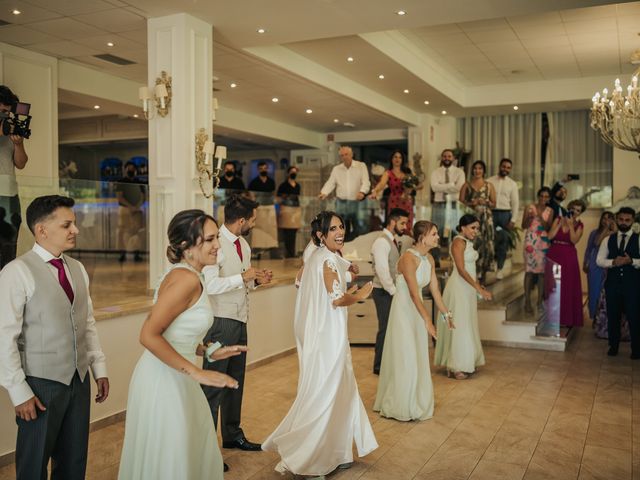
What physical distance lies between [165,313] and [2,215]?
7.82 feet

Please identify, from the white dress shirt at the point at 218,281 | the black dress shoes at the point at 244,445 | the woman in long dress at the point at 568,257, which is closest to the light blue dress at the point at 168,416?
the white dress shirt at the point at 218,281

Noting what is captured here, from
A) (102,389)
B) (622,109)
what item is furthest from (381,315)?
(102,389)

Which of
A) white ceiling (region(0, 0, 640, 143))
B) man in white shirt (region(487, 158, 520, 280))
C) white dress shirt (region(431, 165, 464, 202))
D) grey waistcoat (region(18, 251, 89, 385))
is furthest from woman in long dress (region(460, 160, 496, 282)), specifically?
grey waistcoat (region(18, 251, 89, 385))

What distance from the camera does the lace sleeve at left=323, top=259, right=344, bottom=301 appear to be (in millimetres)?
3920

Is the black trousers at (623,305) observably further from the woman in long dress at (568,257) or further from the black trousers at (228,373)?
the black trousers at (228,373)

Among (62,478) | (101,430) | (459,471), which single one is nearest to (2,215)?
(101,430)

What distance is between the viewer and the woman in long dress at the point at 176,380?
259 cm

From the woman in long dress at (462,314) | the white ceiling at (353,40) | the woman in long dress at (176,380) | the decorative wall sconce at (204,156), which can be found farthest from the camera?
the woman in long dress at (462,314)

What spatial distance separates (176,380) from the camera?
2672 mm

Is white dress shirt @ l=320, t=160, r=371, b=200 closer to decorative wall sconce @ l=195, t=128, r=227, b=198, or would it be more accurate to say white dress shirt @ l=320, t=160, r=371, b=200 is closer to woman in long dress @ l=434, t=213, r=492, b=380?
woman in long dress @ l=434, t=213, r=492, b=380

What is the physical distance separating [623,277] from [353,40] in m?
4.39

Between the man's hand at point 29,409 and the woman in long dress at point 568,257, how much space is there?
7.47 m

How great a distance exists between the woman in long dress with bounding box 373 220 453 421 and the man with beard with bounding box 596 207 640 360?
10.8 feet

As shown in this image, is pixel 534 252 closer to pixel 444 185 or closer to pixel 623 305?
pixel 623 305
